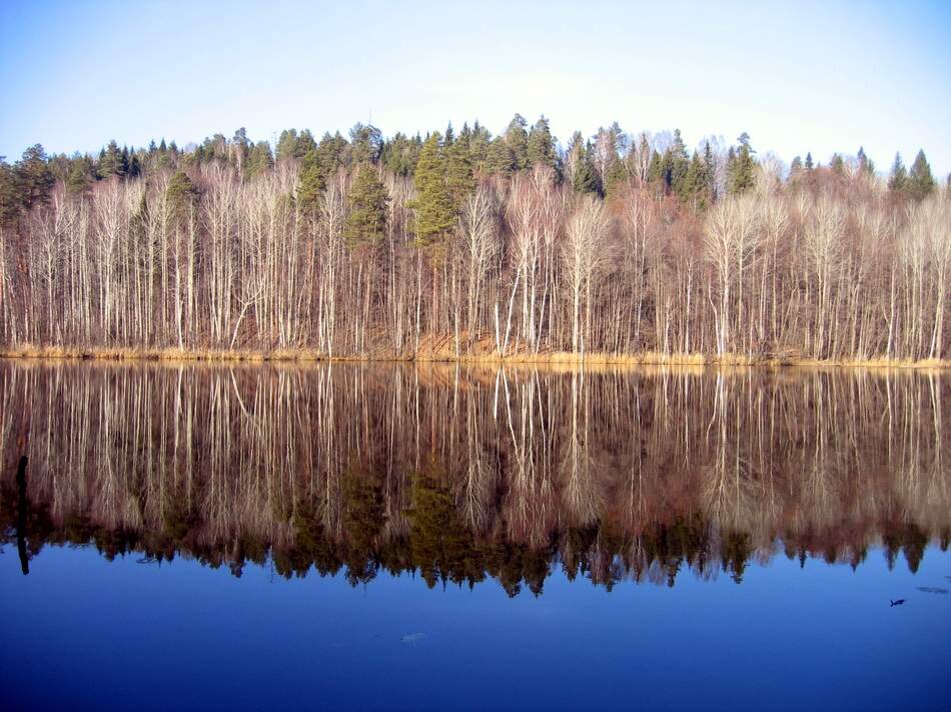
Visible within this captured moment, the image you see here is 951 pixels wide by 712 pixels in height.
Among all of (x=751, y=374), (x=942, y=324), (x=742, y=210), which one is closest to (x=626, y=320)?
(x=742, y=210)

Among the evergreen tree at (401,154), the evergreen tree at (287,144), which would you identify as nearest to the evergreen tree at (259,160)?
the evergreen tree at (287,144)

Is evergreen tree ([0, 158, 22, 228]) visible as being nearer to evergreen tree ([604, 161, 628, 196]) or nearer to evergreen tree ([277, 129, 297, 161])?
evergreen tree ([277, 129, 297, 161])

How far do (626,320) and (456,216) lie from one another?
15268 mm

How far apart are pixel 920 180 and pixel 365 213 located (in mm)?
64090

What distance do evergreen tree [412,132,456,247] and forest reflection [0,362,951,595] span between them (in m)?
30.1

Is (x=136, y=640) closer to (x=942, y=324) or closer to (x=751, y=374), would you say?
(x=751, y=374)

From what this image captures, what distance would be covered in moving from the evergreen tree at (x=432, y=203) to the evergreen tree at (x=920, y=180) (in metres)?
52.1

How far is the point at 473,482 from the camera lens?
14.3 metres

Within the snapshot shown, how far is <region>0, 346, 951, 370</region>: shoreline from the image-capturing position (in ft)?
171

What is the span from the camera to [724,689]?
21.7 ft

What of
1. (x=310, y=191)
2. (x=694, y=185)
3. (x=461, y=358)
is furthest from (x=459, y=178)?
(x=694, y=185)

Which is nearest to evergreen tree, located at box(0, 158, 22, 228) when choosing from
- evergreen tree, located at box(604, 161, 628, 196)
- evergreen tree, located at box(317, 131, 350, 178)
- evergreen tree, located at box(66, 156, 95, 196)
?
evergreen tree, located at box(66, 156, 95, 196)

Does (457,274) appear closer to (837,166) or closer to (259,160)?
(259,160)

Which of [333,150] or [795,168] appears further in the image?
[795,168]
